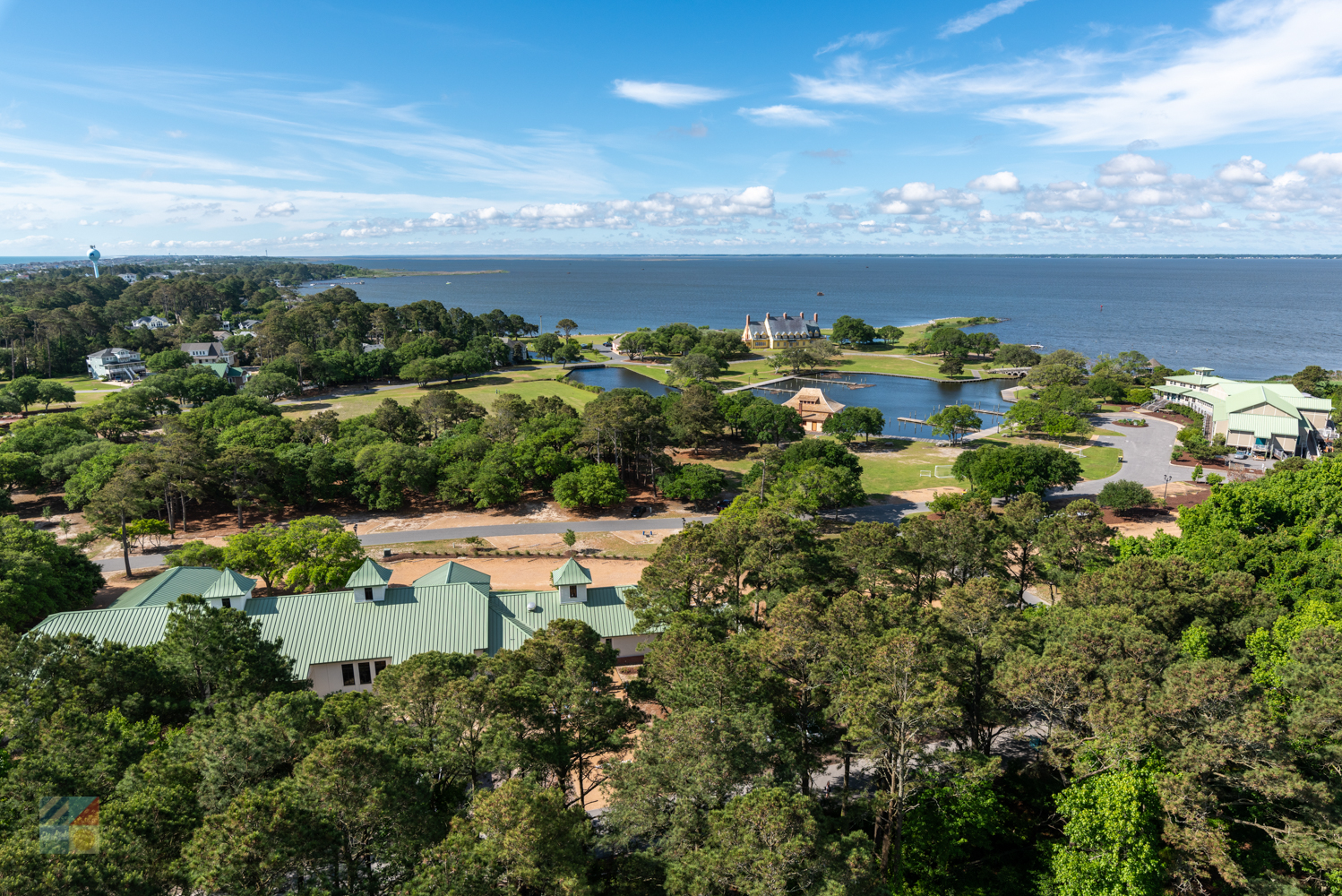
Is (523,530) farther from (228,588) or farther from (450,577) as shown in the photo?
(228,588)

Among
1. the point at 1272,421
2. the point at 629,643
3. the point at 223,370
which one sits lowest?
the point at 629,643

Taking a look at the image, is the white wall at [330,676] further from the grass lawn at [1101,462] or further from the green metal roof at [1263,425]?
the green metal roof at [1263,425]

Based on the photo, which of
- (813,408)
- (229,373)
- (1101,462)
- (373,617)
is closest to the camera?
(373,617)

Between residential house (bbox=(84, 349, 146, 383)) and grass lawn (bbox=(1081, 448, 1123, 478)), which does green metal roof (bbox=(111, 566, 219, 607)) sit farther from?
residential house (bbox=(84, 349, 146, 383))

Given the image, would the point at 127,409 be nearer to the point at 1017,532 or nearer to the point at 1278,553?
the point at 1017,532

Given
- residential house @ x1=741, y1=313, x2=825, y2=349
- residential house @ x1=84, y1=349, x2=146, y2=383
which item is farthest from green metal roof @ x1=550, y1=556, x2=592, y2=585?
residential house @ x1=741, y1=313, x2=825, y2=349

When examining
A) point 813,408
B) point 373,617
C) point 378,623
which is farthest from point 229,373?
point 378,623
